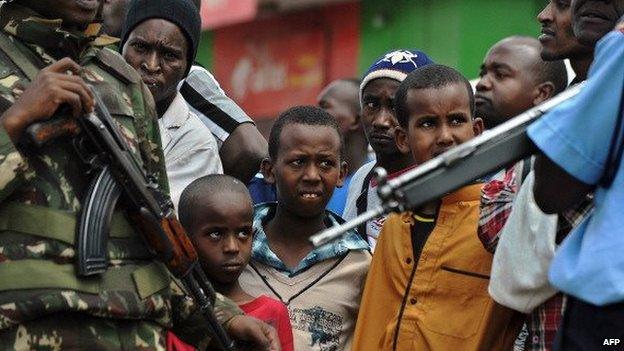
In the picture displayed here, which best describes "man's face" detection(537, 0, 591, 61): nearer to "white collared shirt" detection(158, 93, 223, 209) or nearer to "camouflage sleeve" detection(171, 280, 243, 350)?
"white collared shirt" detection(158, 93, 223, 209)

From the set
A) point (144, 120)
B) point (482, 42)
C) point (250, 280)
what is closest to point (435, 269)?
point (250, 280)

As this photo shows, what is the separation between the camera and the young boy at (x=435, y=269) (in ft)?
16.0

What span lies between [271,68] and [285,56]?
247mm

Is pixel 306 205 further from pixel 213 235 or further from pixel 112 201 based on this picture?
pixel 112 201

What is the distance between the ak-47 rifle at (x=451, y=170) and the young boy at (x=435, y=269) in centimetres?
124

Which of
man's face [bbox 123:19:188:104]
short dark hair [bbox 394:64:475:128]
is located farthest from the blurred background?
short dark hair [bbox 394:64:475:128]

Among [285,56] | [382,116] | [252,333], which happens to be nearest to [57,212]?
[252,333]

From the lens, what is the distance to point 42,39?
4.21m

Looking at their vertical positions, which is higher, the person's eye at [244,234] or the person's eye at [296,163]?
the person's eye at [296,163]

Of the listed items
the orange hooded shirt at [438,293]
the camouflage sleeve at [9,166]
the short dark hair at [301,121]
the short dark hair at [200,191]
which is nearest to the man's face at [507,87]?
the short dark hair at [301,121]

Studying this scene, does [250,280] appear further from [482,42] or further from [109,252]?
[482,42]

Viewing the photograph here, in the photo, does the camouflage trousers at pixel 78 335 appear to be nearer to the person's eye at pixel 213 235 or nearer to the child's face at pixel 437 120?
the person's eye at pixel 213 235

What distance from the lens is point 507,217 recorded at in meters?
4.70

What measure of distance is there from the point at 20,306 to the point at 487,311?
5.42ft
